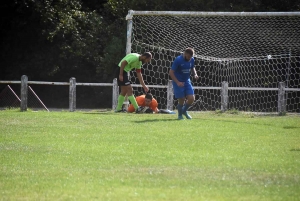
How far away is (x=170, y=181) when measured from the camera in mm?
7750

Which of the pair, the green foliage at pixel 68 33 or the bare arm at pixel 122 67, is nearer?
the bare arm at pixel 122 67

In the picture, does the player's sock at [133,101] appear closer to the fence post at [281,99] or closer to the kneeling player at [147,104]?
the kneeling player at [147,104]

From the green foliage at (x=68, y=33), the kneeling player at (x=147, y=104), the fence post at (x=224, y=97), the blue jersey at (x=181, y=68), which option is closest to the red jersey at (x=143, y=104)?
the kneeling player at (x=147, y=104)

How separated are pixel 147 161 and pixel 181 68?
7.82 m

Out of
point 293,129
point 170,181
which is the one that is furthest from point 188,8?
point 170,181

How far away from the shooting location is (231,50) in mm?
22328

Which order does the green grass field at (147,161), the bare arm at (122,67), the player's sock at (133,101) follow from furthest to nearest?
1. the player's sock at (133,101)
2. the bare arm at (122,67)
3. the green grass field at (147,161)

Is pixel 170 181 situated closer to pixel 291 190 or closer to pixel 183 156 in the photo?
pixel 291 190

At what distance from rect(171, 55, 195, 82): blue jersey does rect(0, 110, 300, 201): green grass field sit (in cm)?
217

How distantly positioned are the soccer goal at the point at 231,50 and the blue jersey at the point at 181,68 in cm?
321

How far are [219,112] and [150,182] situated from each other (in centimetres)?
1453

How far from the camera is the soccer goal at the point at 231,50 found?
20922mm

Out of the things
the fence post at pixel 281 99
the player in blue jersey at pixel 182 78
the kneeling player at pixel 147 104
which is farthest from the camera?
the fence post at pixel 281 99

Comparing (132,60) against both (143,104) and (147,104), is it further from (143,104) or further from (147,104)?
(143,104)
